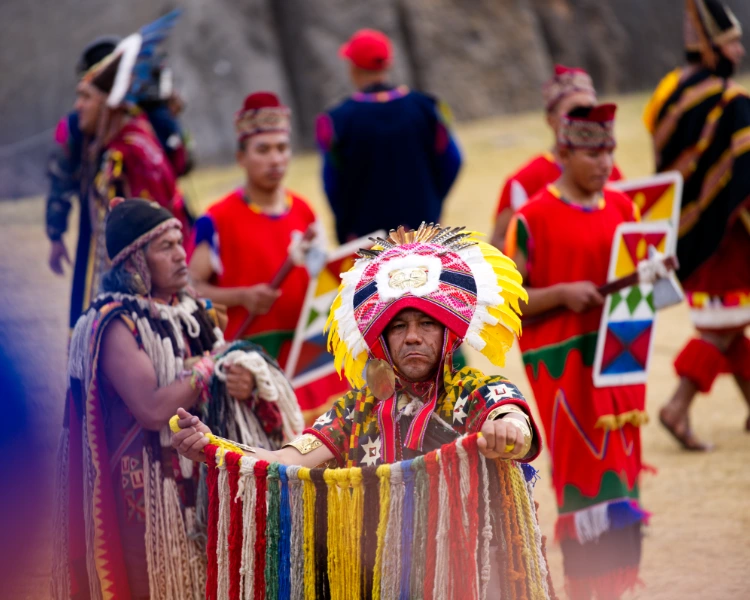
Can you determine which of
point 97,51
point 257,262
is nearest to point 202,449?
point 257,262

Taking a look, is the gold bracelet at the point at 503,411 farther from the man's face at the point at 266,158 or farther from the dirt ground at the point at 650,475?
the man's face at the point at 266,158

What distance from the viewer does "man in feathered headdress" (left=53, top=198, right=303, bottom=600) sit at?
380cm

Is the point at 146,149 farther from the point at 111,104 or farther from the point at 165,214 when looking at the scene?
the point at 165,214

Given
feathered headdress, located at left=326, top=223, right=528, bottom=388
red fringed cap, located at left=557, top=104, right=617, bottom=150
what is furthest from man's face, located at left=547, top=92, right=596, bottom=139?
feathered headdress, located at left=326, top=223, right=528, bottom=388

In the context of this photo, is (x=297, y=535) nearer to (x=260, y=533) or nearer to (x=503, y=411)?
(x=260, y=533)

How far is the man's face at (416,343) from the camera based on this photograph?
10.4ft

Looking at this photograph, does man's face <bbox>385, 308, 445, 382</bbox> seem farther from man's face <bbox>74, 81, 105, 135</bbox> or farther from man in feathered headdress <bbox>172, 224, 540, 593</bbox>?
man's face <bbox>74, 81, 105, 135</bbox>

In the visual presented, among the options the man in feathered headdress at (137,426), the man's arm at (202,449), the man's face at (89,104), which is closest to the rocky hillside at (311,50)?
the man's face at (89,104)

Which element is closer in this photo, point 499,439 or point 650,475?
point 499,439

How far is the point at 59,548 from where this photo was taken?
12.6 feet

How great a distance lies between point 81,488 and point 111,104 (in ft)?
9.62

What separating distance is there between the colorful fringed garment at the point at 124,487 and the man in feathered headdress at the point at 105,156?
2174 mm

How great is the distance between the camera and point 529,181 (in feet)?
20.5

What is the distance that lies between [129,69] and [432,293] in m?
3.69
